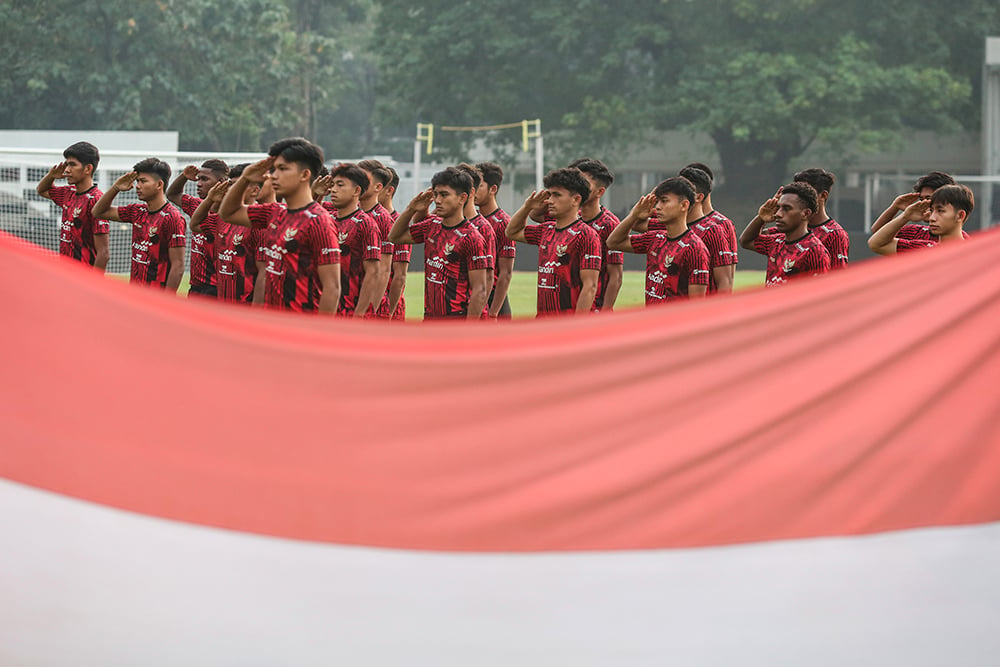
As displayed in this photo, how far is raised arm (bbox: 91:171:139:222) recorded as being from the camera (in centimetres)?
991

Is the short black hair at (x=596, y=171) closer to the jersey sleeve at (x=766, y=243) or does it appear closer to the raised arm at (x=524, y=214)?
the raised arm at (x=524, y=214)

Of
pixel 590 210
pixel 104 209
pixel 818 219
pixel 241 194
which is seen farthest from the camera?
pixel 104 209

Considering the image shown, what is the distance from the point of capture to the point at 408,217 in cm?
998

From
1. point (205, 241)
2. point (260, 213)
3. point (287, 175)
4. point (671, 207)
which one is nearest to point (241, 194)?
point (260, 213)

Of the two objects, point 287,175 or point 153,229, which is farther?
point 153,229

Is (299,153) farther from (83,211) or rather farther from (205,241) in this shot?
(83,211)

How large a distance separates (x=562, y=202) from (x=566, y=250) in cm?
32

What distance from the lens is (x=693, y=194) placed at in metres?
8.45

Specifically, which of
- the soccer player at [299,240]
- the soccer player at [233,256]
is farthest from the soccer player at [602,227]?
the soccer player at [299,240]

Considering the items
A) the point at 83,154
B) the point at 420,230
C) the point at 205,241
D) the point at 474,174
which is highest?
the point at 83,154

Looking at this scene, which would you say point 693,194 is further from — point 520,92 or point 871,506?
point 520,92

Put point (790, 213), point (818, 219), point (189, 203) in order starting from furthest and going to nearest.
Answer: point (189, 203) → point (818, 219) → point (790, 213)

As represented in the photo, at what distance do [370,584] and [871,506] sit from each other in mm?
1255

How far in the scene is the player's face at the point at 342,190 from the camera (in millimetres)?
8727
